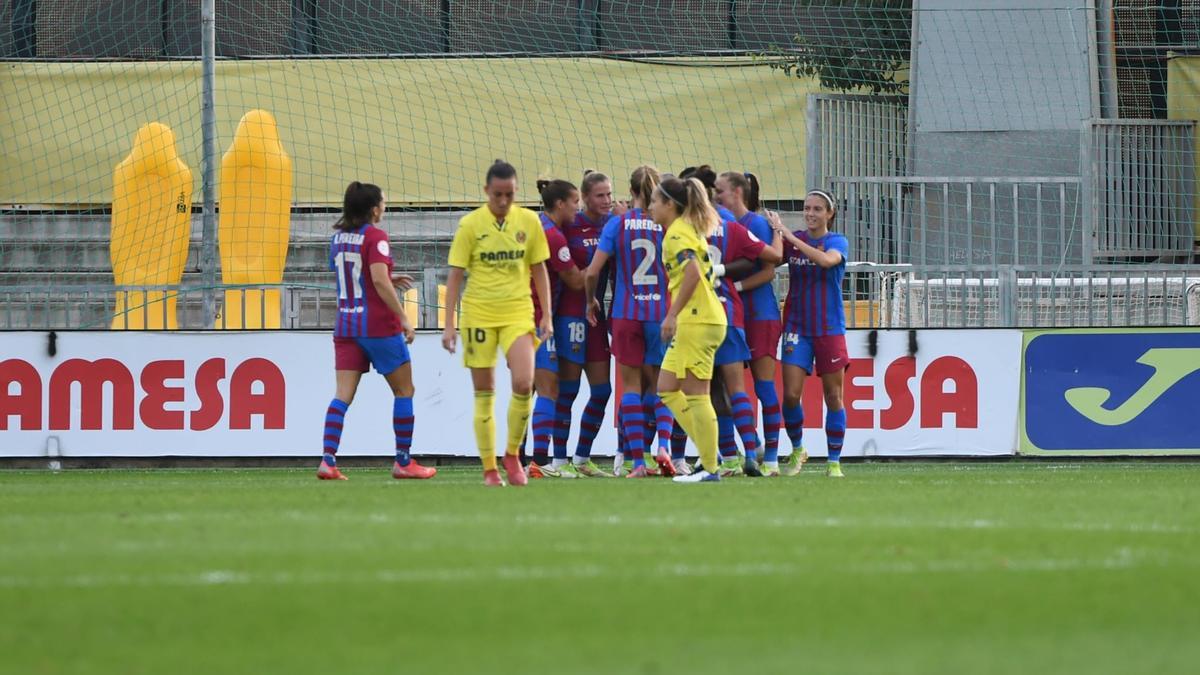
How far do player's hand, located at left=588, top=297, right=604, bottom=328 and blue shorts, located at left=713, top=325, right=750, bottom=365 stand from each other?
867mm

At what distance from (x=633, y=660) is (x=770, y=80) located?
1745cm

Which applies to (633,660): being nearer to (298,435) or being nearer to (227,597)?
(227,597)

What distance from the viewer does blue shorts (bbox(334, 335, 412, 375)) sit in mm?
11719

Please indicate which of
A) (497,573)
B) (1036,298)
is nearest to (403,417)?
(1036,298)

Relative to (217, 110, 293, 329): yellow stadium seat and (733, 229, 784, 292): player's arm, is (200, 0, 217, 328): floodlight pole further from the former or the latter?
(733, 229, 784, 292): player's arm

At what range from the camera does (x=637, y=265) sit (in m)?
11.8

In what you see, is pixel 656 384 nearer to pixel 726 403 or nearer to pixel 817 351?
pixel 726 403

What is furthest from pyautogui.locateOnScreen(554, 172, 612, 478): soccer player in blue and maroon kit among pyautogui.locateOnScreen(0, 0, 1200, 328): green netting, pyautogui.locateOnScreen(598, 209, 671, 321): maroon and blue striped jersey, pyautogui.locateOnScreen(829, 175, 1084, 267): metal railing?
pyautogui.locateOnScreen(829, 175, 1084, 267): metal railing

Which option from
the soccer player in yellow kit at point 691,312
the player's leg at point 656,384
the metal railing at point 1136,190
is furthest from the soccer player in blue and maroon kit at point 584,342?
the metal railing at point 1136,190

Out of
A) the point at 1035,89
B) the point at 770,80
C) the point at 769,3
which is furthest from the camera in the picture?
the point at 769,3

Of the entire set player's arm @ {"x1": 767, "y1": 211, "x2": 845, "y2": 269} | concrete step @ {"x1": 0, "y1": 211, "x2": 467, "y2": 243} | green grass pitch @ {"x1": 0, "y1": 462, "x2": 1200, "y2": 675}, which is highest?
concrete step @ {"x1": 0, "y1": 211, "x2": 467, "y2": 243}

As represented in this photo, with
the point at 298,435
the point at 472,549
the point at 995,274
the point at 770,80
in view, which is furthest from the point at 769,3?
the point at 472,549

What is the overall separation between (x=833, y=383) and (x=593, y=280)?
1.73 meters

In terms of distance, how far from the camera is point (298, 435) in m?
14.0
